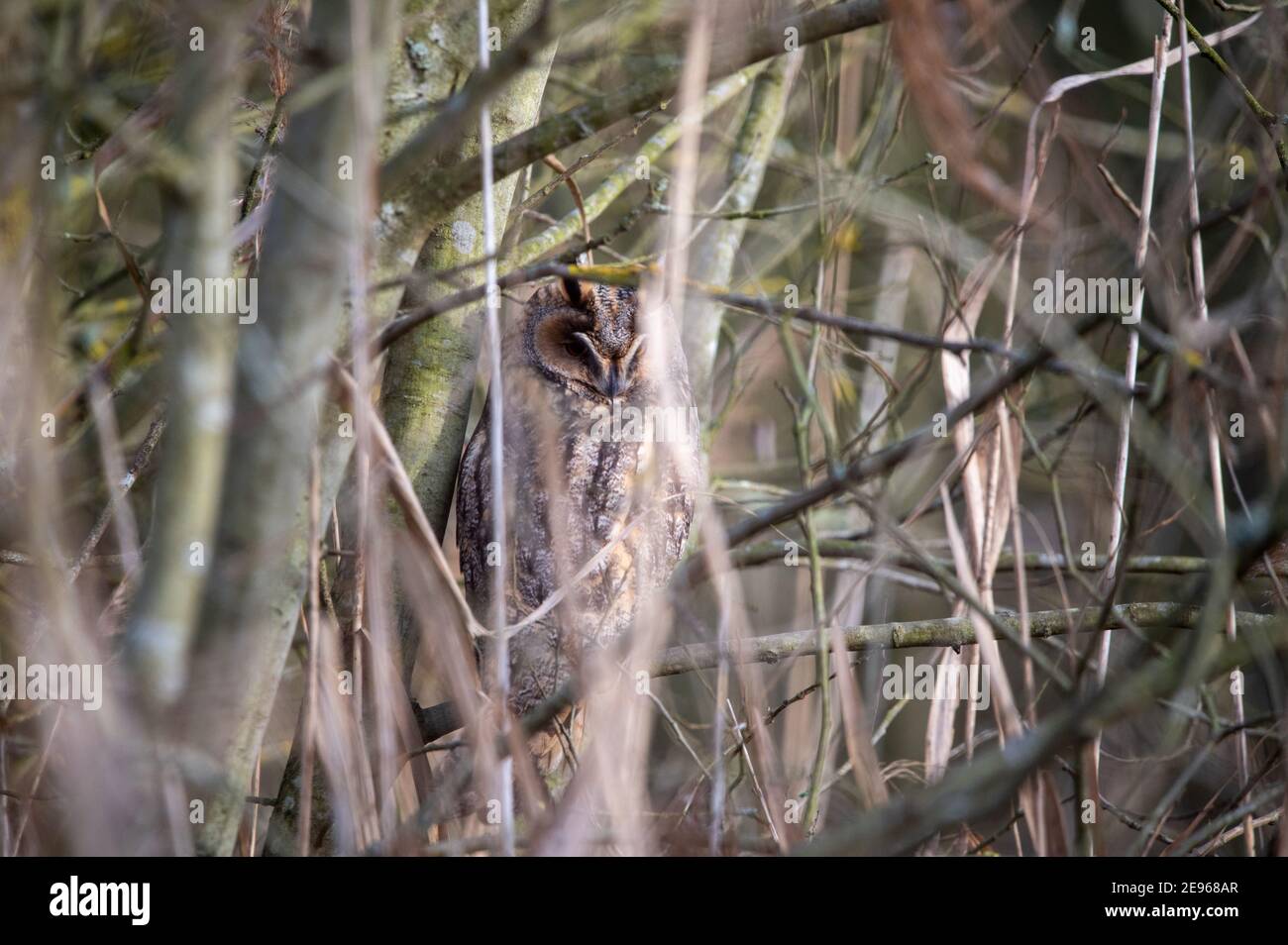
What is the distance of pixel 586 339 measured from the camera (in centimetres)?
293

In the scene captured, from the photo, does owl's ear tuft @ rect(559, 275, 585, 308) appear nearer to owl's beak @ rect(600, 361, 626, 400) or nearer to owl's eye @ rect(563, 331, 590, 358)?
owl's eye @ rect(563, 331, 590, 358)

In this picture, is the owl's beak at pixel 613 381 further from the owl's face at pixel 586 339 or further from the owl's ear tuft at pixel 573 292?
the owl's ear tuft at pixel 573 292

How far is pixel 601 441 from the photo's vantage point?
115 inches

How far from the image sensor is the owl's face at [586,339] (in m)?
2.91

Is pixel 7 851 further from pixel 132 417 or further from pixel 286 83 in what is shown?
pixel 132 417

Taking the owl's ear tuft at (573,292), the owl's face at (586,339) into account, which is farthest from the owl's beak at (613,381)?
the owl's ear tuft at (573,292)

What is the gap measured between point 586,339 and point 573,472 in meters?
0.37

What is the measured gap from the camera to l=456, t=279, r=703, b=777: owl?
8.79 feet

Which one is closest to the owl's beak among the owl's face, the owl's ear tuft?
the owl's face

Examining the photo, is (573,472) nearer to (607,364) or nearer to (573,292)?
(607,364)

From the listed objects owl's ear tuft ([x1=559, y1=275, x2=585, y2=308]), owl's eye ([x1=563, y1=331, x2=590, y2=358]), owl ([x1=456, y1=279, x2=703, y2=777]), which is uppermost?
owl's ear tuft ([x1=559, y1=275, x2=585, y2=308])

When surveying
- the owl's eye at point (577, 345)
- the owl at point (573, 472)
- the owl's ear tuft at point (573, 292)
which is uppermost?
the owl's ear tuft at point (573, 292)
